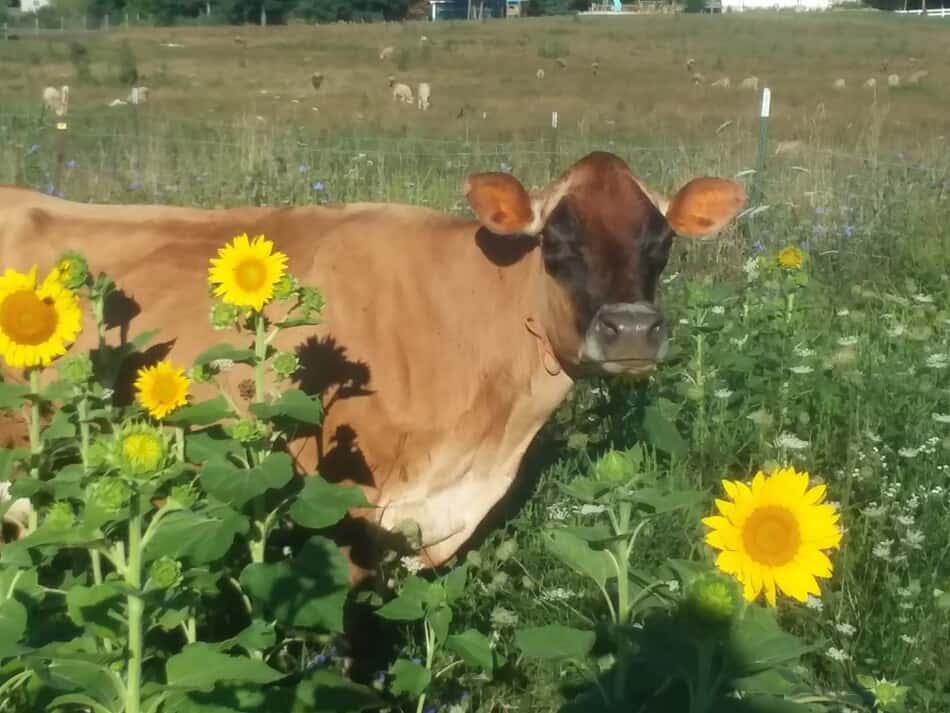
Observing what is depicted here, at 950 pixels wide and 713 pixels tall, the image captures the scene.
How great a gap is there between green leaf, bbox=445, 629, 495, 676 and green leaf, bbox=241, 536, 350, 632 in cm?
33

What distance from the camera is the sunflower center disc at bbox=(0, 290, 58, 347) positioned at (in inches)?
110

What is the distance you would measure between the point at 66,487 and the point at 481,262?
5.88 feet

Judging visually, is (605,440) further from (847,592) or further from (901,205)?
(901,205)

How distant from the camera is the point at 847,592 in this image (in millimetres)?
3965

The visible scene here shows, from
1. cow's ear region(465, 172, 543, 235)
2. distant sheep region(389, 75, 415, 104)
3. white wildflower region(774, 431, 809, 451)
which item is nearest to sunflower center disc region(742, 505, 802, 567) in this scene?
cow's ear region(465, 172, 543, 235)

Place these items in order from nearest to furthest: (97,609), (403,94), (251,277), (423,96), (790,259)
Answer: (97,609), (251,277), (790,259), (423,96), (403,94)

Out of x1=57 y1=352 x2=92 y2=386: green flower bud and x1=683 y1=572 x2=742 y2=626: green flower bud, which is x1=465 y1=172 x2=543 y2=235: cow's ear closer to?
x1=57 y1=352 x2=92 y2=386: green flower bud

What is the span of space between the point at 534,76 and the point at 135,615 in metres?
37.9

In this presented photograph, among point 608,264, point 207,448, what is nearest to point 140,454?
point 207,448

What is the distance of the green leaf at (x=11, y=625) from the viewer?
2.22m

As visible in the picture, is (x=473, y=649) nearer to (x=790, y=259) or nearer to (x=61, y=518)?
(x=61, y=518)

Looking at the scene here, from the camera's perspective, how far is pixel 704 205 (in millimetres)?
4133

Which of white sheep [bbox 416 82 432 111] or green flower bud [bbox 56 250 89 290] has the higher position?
green flower bud [bbox 56 250 89 290]

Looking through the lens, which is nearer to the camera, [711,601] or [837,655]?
[711,601]
